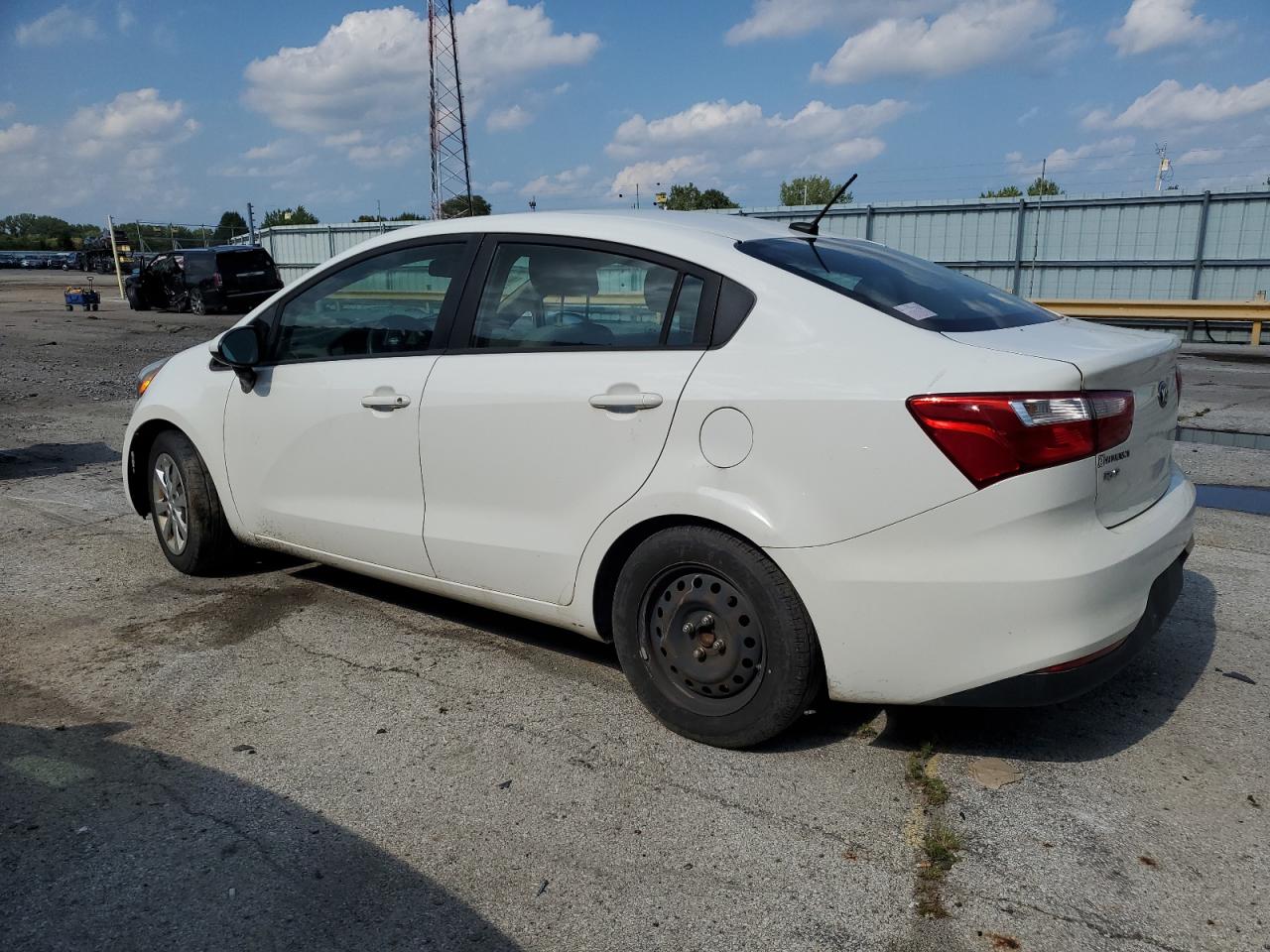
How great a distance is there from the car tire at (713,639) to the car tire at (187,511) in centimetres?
243

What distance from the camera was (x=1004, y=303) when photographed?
353cm

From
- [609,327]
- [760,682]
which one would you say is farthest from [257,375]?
[760,682]

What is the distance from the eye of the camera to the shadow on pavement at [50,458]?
735cm

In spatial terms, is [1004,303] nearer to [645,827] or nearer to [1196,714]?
[1196,714]

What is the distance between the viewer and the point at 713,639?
3.10 metres

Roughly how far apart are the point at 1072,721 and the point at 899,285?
158 cm

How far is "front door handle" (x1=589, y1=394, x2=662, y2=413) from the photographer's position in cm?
313

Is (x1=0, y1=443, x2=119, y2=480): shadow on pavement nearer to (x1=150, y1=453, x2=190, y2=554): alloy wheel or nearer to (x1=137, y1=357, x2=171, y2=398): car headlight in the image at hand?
(x1=137, y1=357, x2=171, y2=398): car headlight

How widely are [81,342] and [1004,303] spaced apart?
60.8 feet

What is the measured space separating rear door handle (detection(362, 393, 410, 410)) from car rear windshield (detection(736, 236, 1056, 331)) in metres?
1.40

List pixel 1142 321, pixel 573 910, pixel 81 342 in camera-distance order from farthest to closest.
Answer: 1. pixel 1142 321
2. pixel 81 342
3. pixel 573 910

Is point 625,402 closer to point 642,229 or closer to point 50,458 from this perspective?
point 642,229

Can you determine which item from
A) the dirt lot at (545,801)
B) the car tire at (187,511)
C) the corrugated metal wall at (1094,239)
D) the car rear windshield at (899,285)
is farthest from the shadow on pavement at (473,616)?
the corrugated metal wall at (1094,239)

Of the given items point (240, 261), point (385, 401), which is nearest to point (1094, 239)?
point (240, 261)
